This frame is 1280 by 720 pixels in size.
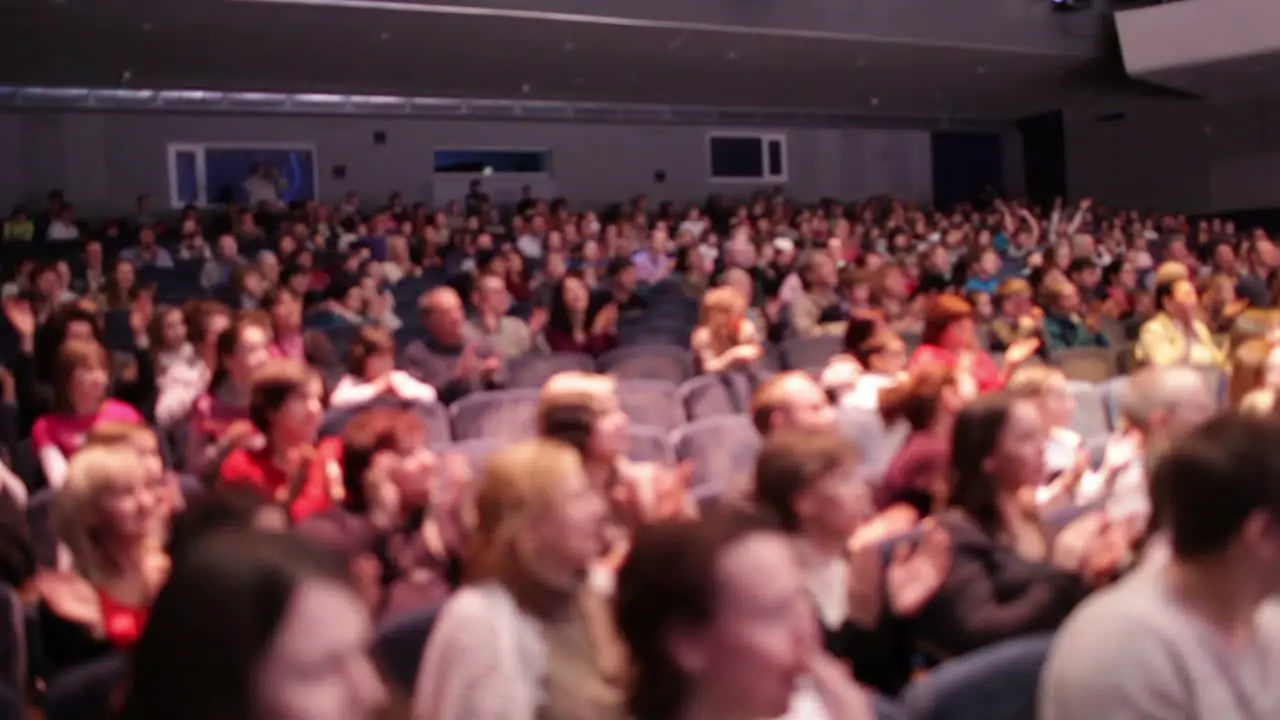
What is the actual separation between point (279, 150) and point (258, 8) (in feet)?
12.6

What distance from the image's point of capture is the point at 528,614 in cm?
162

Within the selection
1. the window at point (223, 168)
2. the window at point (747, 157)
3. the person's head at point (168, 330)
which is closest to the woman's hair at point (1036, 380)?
the person's head at point (168, 330)

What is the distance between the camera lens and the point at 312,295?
608 centimetres

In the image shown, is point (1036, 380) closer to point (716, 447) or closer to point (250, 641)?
point (716, 447)

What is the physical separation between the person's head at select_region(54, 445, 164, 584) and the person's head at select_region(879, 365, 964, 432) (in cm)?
161

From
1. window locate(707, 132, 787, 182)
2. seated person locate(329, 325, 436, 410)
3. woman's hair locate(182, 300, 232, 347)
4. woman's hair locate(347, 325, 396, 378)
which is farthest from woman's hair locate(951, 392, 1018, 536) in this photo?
window locate(707, 132, 787, 182)

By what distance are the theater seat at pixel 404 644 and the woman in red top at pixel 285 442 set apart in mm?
827

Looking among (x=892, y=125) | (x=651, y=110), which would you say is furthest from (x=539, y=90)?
(x=892, y=125)

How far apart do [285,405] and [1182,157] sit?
44.2ft

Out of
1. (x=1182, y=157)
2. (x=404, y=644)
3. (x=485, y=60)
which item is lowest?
(x=404, y=644)

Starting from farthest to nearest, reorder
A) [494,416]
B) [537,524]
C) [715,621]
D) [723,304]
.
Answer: [723,304]
[494,416]
[537,524]
[715,621]

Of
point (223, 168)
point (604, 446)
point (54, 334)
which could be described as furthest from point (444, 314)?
point (223, 168)

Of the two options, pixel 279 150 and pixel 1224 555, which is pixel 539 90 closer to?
pixel 279 150

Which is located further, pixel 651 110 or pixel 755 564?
pixel 651 110
